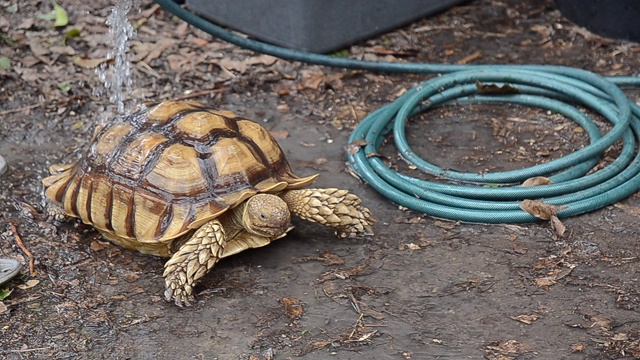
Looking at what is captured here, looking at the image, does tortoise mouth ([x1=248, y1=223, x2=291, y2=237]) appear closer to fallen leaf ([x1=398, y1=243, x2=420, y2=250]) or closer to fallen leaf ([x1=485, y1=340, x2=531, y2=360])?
fallen leaf ([x1=398, y1=243, x2=420, y2=250])

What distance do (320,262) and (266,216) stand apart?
378mm

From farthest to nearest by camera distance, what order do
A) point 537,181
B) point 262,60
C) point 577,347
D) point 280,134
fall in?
point 262,60, point 280,134, point 537,181, point 577,347

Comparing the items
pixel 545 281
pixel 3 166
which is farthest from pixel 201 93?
pixel 545 281

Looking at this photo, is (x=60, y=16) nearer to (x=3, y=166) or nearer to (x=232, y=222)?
(x=3, y=166)

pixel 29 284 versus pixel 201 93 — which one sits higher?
pixel 201 93

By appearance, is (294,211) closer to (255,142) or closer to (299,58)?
(255,142)

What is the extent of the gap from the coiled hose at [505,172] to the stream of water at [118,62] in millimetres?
605

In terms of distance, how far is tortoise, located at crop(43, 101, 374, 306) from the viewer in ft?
12.9

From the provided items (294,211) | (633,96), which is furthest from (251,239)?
(633,96)

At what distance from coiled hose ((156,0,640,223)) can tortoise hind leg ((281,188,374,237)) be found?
14.9 inches

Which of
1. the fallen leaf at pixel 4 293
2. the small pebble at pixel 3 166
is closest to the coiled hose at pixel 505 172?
the small pebble at pixel 3 166

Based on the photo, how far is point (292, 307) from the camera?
3.80m

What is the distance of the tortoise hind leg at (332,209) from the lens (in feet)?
13.8

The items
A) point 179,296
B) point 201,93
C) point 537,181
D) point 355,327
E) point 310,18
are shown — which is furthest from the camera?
point 310,18
